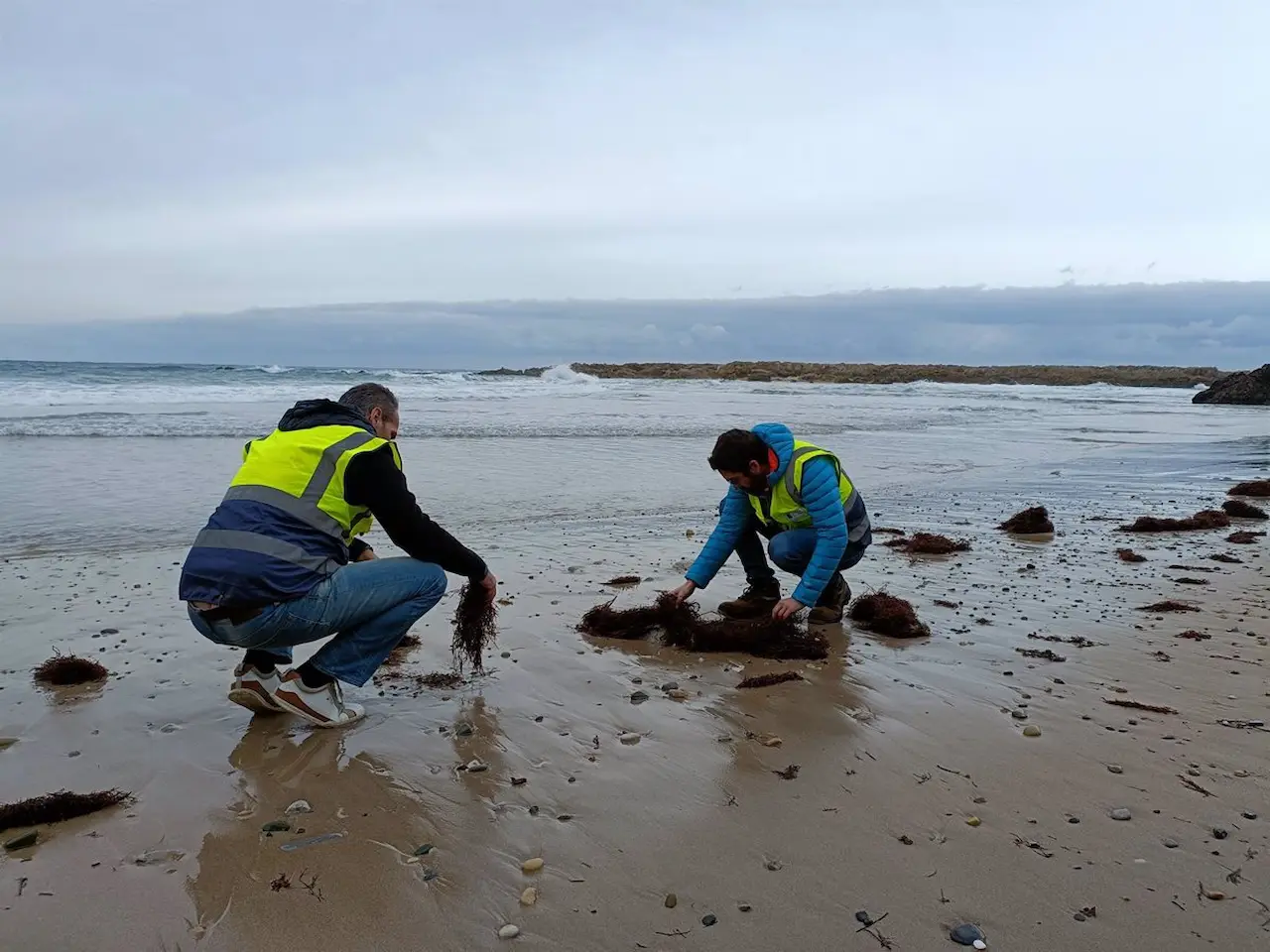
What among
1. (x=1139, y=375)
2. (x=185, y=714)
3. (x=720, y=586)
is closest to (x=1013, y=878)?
(x=185, y=714)

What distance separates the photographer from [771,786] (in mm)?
3807

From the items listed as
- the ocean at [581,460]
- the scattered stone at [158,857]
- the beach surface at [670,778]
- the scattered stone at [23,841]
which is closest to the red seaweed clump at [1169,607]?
the beach surface at [670,778]

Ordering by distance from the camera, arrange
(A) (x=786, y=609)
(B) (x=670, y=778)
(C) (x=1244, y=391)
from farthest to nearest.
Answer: (C) (x=1244, y=391), (A) (x=786, y=609), (B) (x=670, y=778)

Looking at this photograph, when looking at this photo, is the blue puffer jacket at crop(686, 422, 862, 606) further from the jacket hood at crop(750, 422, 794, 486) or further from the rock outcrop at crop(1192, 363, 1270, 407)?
the rock outcrop at crop(1192, 363, 1270, 407)

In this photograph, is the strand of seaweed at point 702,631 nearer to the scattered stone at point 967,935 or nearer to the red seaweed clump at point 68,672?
the scattered stone at point 967,935

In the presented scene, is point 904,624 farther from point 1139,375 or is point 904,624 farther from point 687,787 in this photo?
point 1139,375

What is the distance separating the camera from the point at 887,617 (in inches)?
232

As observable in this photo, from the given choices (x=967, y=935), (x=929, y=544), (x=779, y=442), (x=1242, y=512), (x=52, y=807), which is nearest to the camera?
(x=967, y=935)

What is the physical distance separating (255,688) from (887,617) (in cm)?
370

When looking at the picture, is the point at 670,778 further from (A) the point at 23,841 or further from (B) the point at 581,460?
(B) the point at 581,460

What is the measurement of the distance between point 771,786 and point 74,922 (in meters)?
2.47

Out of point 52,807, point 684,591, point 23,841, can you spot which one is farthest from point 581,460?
point 23,841

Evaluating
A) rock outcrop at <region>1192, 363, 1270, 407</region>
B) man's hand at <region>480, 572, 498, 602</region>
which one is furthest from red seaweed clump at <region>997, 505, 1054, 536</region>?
rock outcrop at <region>1192, 363, 1270, 407</region>

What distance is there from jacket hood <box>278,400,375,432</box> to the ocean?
5100 mm
